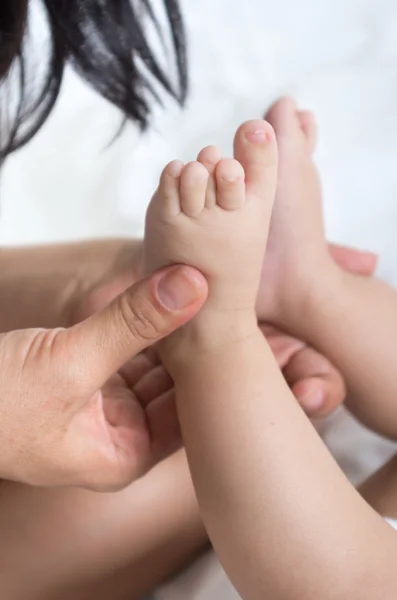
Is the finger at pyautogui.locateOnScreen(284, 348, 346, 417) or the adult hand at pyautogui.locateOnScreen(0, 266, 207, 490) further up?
the adult hand at pyautogui.locateOnScreen(0, 266, 207, 490)

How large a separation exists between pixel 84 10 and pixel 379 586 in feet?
1.82

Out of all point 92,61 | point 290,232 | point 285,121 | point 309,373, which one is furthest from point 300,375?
point 92,61

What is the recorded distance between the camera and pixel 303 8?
1.06m

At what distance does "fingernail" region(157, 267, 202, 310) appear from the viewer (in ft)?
1.62

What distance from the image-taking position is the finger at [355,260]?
725 mm

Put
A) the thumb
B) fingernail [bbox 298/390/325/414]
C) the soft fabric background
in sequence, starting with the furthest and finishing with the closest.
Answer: the soft fabric background → fingernail [bbox 298/390/325/414] → the thumb

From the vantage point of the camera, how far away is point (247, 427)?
0.53 metres

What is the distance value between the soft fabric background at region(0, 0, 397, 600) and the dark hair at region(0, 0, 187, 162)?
0.14 meters

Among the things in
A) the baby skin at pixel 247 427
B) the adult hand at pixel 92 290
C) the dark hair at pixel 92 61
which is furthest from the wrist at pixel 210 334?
the dark hair at pixel 92 61

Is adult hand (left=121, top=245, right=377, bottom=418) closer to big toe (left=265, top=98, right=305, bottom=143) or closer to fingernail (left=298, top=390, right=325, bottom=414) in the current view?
fingernail (left=298, top=390, right=325, bottom=414)

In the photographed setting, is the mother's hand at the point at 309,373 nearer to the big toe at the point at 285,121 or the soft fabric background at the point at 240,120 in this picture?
the big toe at the point at 285,121

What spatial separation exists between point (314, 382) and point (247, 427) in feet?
0.40

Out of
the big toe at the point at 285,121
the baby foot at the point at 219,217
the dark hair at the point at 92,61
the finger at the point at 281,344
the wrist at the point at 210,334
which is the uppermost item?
the dark hair at the point at 92,61

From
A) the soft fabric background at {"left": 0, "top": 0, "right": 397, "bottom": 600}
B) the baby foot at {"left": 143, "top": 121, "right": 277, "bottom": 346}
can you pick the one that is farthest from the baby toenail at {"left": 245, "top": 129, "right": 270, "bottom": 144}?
the soft fabric background at {"left": 0, "top": 0, "right": 397, "bottom": 600}
